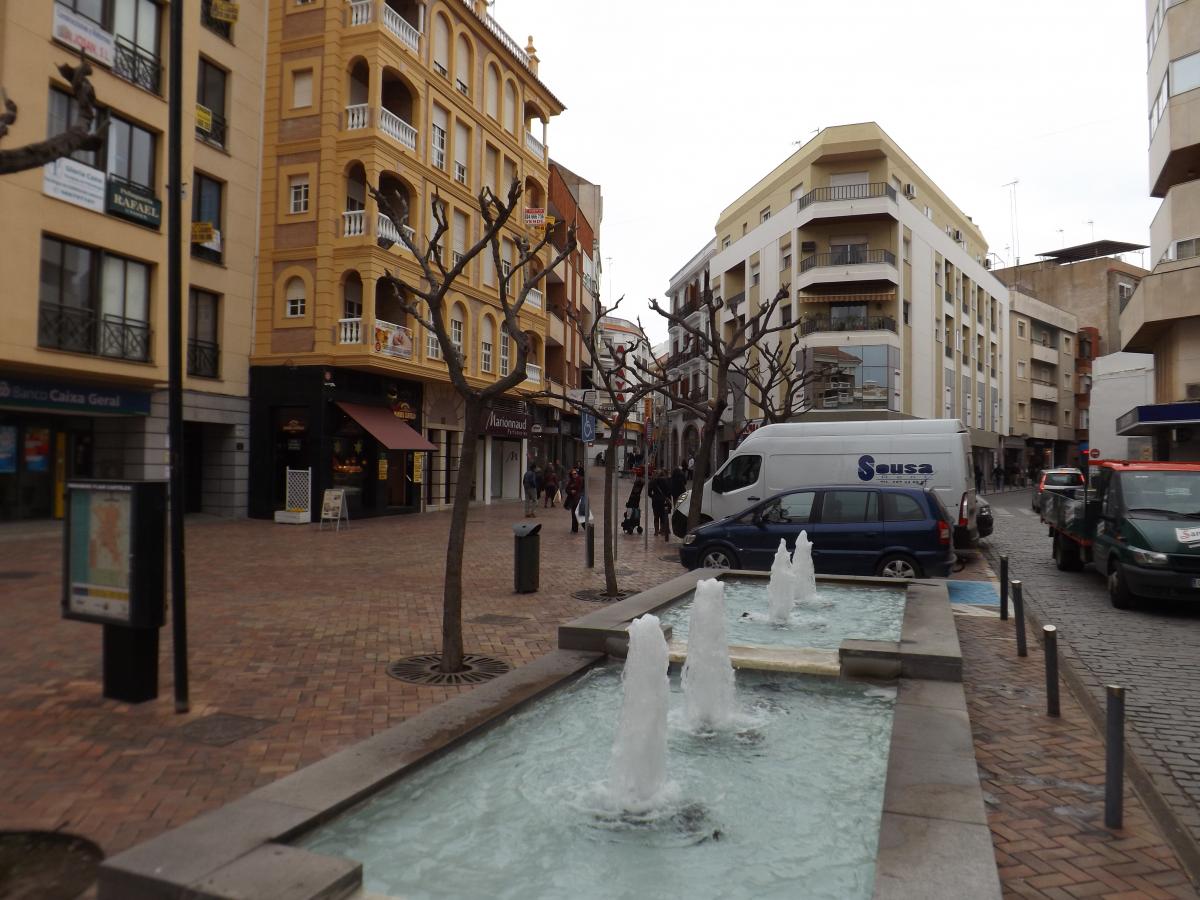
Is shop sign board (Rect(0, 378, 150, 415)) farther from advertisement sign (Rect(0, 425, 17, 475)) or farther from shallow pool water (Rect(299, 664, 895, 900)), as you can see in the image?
shallow pool water (Rect(299, 664, 895, 900))

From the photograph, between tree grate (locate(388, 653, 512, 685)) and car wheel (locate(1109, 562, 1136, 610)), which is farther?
car wheel (locate(1109, 562, 1136, 610))

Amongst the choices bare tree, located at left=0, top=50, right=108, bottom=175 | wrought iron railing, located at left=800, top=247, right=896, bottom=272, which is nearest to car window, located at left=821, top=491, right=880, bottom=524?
bare tree, located at left=0, top=50, right=108, bottom=175

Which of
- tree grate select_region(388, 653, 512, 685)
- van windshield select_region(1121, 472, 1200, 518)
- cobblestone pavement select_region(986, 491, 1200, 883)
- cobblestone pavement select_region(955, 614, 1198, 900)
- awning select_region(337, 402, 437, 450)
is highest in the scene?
awning select_region(337, 402, 437, 450)

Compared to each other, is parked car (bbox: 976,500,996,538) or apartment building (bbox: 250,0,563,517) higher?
apartment building (bbox: 250,0,563,517)

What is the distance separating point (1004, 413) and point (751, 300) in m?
26.7

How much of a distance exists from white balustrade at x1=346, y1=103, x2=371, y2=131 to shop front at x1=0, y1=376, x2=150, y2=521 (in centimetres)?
930

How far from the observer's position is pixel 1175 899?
3305 millimetres

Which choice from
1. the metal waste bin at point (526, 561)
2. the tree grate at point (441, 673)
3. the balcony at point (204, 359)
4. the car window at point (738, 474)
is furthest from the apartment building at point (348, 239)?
the tree grate at point (441, 673)

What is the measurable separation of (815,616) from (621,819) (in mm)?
5519

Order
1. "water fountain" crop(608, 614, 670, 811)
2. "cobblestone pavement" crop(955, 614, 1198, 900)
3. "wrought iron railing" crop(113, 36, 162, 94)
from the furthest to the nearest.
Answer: "wrought iron railing" crop(113, 36, 162, 94)
"water fountain" crop(608, 614, 670, 811)
"cobblestone pavement" crop(955, 614, 1198, 900)

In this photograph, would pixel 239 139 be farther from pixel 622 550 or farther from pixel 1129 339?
pixel 1129 339

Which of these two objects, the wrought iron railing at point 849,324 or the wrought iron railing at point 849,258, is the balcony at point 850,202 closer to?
the wrought iron railing at point 849,258

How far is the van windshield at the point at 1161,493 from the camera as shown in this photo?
10.5 m

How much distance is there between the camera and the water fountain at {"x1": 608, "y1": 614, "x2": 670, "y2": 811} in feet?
13.3
